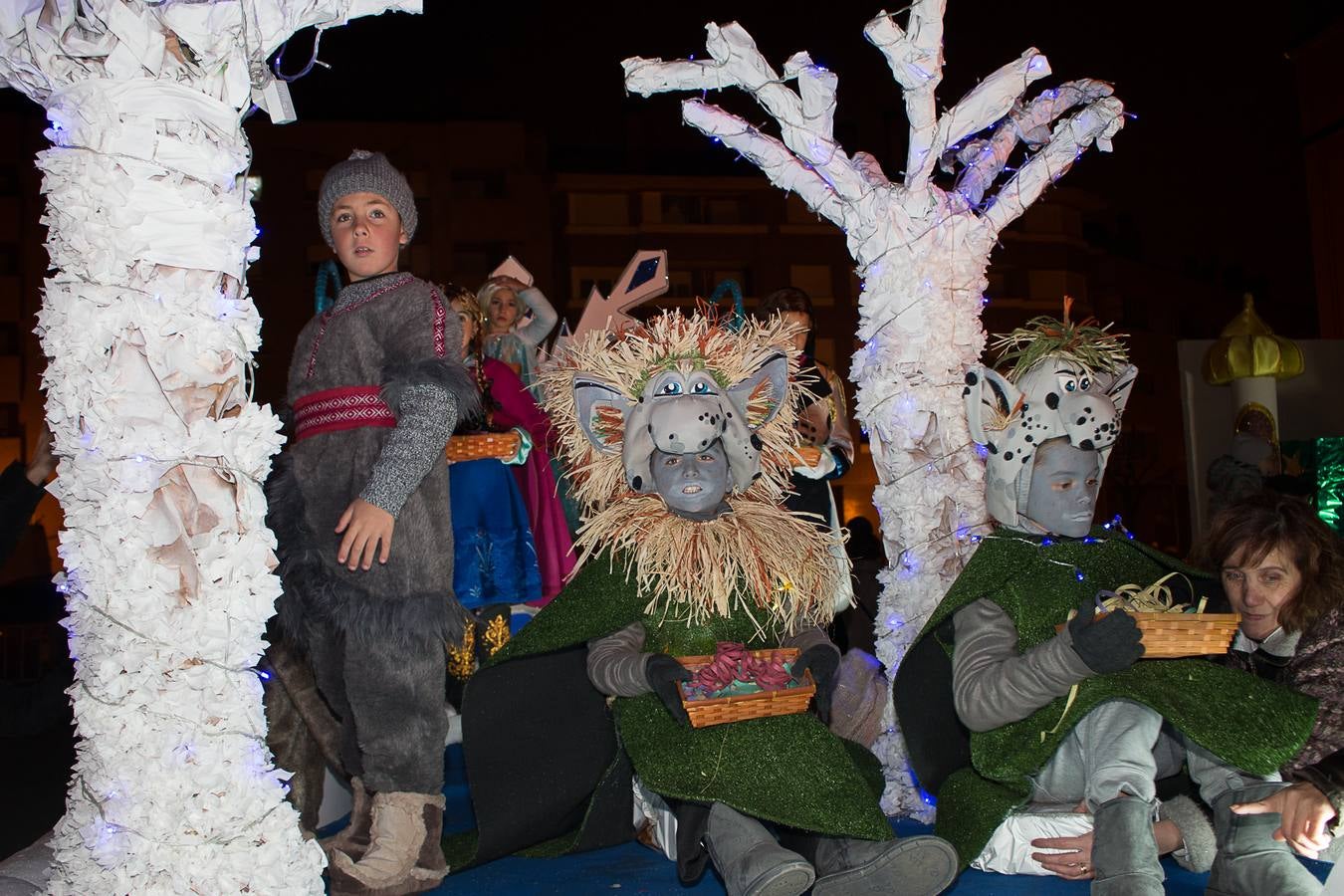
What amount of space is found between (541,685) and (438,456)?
72 cm

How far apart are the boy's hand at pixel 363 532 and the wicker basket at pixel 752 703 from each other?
0.76m

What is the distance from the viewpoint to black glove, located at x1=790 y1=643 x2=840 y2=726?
10.5ft

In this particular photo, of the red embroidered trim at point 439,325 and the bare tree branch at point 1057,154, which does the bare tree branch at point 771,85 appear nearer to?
the bare tree branch at point 1057,154

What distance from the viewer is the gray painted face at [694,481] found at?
3359mm

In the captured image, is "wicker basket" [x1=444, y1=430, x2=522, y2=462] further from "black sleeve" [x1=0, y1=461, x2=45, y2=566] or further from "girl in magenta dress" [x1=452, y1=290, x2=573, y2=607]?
"black sleeve" [x1=0, y1=461, x2=45, y2=566]

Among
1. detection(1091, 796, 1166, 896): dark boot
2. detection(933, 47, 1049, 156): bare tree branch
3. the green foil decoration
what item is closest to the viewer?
detection(1091, 796, 1166, 896): dark boot

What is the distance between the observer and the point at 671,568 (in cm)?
327

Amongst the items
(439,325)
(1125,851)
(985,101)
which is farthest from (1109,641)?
(985,101)

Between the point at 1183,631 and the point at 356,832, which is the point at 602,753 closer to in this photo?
the point at 356,832

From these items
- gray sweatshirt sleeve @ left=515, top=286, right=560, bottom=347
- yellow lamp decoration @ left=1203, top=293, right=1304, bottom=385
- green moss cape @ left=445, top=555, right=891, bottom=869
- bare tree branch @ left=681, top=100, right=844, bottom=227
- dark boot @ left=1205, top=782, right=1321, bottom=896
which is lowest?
dark boot @ left=1205, top=782, right=1321, bottom=896

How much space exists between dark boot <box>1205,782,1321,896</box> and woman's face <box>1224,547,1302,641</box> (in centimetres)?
65

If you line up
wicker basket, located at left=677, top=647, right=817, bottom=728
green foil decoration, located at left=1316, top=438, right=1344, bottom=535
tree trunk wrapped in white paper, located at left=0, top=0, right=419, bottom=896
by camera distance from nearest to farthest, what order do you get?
tree trunk wrapped in white paper, located at left=0, top=0, right=419, bottom=896 < wicker basket, located at left=677, top=647, right=817, bottom=728 < green foil decoration, located at left=1316, top=438, right=1344, bottom=535

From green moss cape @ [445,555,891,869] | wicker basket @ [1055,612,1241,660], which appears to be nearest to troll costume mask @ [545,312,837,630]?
green moss cape @ [445,555,891,869]

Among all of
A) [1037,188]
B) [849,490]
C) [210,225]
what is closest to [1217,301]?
[849,490]
